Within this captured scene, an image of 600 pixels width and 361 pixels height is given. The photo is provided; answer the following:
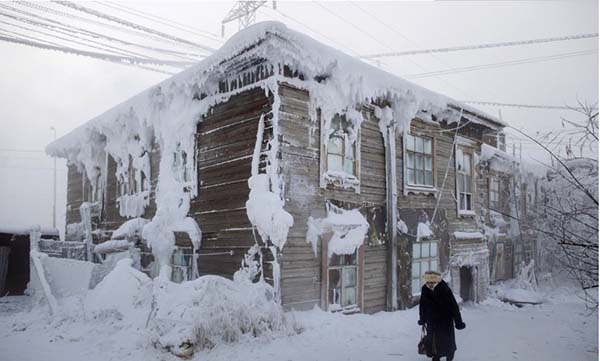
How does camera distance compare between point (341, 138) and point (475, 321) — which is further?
point (475, 321)

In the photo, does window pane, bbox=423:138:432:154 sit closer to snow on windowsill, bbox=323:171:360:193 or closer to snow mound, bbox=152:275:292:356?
snow on windowsill, bbox=323:171:360:193

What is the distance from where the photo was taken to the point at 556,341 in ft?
31.0

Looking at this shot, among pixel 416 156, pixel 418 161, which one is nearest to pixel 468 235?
pixel 418 161

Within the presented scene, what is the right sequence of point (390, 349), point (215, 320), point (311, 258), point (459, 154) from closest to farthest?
point (215, 320) < point (390, 349) < point (311, 258) < point (459, 154)

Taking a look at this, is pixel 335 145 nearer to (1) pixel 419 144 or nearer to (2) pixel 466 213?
(1) pixel 419 144

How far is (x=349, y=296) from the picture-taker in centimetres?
1011

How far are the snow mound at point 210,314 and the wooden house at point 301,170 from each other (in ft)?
2.71

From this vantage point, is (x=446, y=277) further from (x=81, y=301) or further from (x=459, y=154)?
(x=81, y=301)

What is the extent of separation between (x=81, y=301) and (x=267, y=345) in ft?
16.0

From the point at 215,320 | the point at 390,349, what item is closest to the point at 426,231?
the point at 390,349

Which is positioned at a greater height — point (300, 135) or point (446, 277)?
point (300, 135)

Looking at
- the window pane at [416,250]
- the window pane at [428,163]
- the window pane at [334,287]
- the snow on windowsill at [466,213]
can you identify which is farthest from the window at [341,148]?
the snow on windowsill at [466,213]

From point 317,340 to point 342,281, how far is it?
2.34 metres

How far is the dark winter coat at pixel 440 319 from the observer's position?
20.9ft
